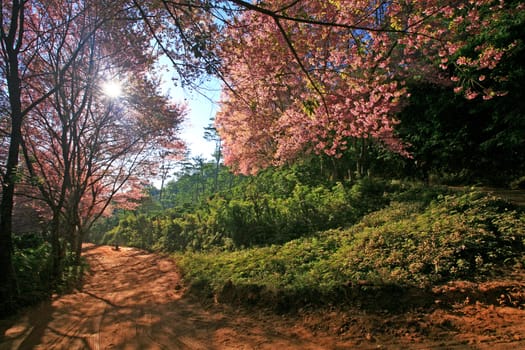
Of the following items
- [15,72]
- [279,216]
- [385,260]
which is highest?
[15,72]

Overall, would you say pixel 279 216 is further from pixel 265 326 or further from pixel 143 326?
pixel 143 326

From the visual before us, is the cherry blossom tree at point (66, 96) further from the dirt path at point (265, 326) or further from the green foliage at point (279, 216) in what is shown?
the green foliage at point (279, 216)

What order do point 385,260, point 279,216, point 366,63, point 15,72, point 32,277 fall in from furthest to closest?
point 279,216, point 366,63, point 32,277, point 15,72, point 385,260

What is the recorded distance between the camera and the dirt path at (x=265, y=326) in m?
3.06

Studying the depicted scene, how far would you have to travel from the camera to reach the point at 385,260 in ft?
Result: 15.3

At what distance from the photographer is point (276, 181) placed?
13055 mm

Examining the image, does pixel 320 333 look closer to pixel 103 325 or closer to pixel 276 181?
pixel 103 325

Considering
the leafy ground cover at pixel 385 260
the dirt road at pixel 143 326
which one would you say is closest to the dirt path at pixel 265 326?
the dirt road at pixel 143 326

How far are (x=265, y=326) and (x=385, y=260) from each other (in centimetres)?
214

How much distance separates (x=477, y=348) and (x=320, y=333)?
4.98ft

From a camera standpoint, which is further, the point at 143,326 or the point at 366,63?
the point at 366,63

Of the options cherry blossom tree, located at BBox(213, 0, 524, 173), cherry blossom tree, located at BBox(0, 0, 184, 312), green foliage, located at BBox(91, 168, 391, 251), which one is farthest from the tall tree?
green foliage, located at BBox(91, 168, 391, 251)

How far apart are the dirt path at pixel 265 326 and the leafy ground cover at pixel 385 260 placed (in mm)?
294

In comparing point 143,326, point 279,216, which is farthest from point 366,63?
point 143,326
